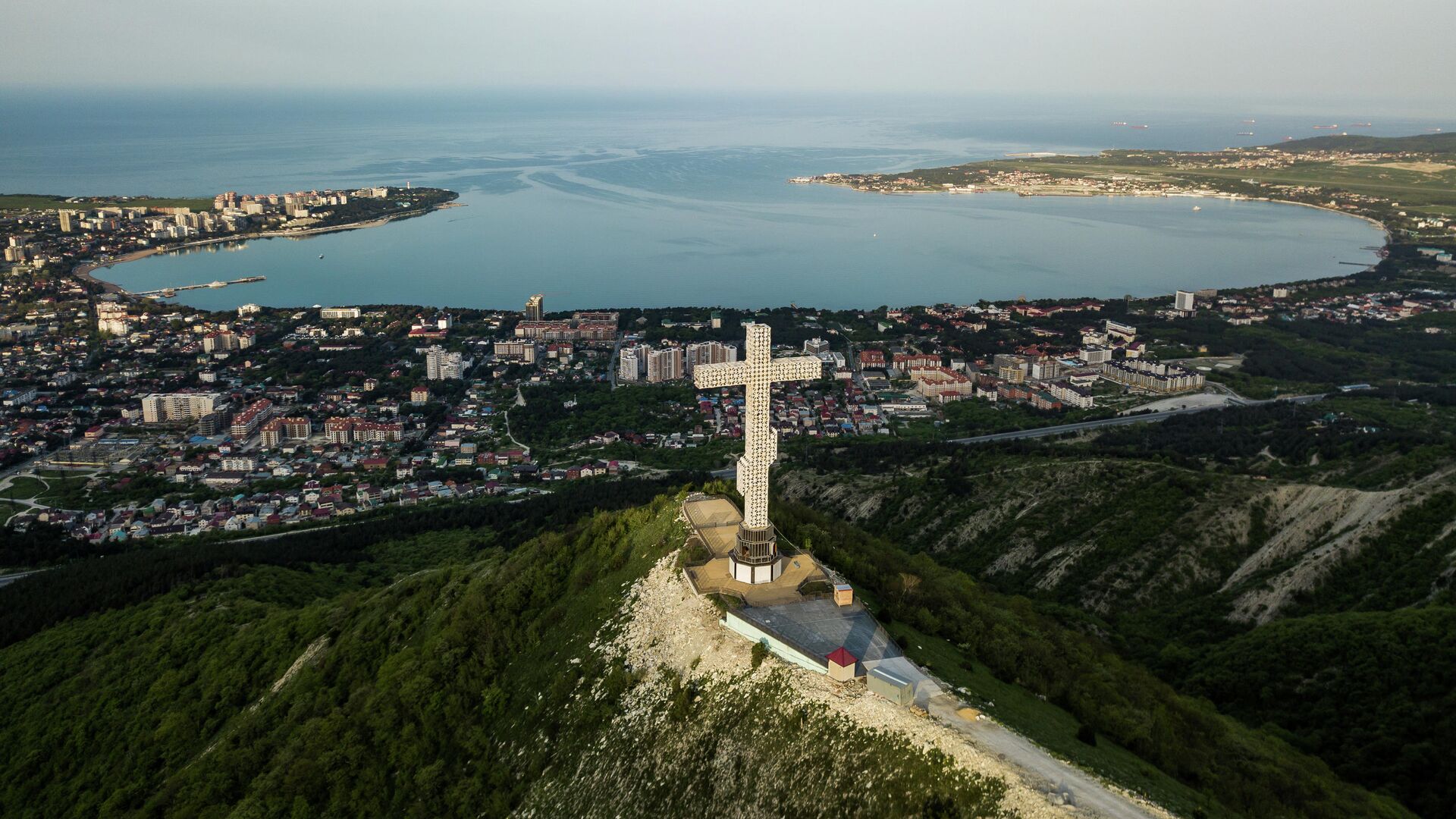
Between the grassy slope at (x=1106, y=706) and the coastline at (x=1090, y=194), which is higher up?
the coastline at (x=1090, y=194)

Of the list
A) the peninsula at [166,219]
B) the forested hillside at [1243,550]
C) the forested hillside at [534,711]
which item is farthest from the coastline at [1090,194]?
the forested hillside at [534,711]

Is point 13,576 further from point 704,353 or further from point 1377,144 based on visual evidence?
point 1377,144

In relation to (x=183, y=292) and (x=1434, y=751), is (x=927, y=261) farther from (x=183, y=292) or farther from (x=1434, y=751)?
(x=1434, y=751)

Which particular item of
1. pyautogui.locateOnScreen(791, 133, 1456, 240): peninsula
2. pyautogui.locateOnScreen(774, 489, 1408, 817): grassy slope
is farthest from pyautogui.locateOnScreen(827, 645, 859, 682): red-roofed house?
pyautogui.locateOnScreen(791, 133, 1456, 240): peninsula

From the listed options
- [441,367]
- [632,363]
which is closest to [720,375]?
[632,363]

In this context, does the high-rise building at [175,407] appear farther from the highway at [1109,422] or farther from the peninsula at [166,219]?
the peninsula at [166,219]

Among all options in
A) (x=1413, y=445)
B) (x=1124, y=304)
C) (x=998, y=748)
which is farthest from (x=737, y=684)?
(x=1124, y=304)
